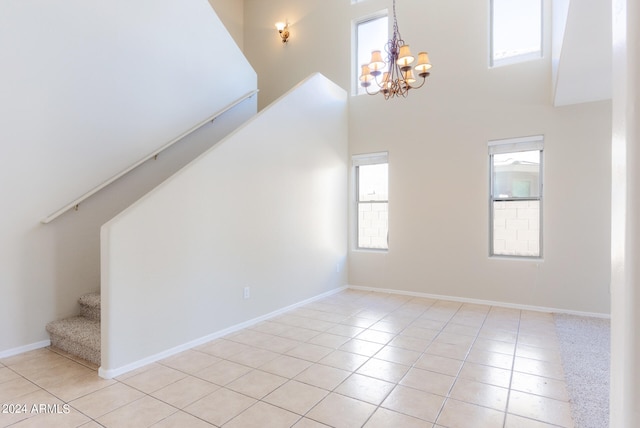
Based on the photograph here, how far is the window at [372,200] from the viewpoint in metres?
5.36

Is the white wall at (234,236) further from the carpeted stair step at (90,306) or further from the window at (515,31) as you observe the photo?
the window at (515,31)

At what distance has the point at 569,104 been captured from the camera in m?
4.07

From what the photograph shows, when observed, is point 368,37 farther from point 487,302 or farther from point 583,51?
point 487,302

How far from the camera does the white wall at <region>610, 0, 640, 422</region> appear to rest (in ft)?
3.05

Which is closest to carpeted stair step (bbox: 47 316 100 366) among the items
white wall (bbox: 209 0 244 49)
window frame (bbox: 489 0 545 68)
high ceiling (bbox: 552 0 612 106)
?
high ceiling (bbox: 552 0 612 106)

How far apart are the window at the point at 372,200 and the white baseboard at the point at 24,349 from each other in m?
4.08

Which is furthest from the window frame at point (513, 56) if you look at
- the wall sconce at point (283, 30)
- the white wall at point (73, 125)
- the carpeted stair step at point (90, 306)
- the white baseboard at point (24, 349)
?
the white baseboard at point (24, 349)

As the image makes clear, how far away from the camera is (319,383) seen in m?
2.46

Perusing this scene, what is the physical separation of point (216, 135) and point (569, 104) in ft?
14.7

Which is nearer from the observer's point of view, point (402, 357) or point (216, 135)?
point (402, 357)

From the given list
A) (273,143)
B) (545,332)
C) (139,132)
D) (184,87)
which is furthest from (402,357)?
(184,87)

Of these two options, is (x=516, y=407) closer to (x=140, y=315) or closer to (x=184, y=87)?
(x=140, y=315)

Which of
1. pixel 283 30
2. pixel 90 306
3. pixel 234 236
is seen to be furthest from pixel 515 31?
pixel 90 306

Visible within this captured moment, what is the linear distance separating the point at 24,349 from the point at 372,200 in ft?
14.7
